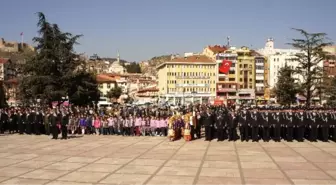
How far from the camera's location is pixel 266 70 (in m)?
124

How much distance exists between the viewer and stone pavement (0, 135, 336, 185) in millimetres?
12289

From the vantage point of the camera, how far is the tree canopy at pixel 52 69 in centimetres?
4556

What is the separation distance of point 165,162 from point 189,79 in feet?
313

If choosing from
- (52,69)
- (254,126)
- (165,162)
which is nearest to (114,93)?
(52,69)

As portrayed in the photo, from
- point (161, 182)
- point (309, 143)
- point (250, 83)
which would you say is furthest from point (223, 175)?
point (250, 83)

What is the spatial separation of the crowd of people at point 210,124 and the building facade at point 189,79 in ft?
272

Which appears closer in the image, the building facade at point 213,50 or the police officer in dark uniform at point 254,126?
the police officer in dark uniform at point 254,126

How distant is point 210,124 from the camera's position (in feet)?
72.6

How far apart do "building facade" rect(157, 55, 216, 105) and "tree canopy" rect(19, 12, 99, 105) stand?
6269 cm

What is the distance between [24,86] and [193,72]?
6778 centimetres

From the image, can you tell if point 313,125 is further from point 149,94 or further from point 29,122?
point 149,94

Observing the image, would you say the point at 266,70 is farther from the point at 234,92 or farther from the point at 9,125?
the point at 9,125

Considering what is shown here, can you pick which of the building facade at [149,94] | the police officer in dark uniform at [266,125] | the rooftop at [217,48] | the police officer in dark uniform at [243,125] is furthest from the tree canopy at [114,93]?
the police officer in dark uniform at [266,125]

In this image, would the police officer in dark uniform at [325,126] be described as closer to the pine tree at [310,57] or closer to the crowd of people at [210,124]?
the crowd of people at [210,124]
